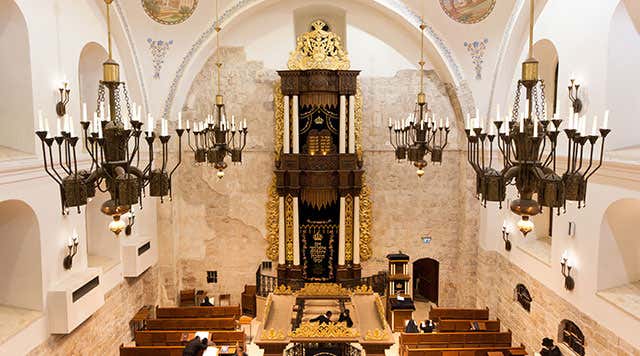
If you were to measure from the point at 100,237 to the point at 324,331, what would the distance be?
6238 millimetres

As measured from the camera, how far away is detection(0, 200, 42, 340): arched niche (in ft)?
30.1

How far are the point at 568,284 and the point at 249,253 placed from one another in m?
9.30

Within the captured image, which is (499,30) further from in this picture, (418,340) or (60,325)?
(60,325)

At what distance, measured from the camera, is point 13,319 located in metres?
8.77

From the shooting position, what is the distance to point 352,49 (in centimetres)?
1537

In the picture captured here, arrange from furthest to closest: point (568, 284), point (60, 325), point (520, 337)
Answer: point (520, 337)
point (568, 284)
point (60, 325)

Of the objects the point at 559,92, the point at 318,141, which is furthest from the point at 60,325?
the point at 559,92

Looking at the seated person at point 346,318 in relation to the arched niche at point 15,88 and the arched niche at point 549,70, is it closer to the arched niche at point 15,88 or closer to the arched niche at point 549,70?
the arched niche at point 549,70

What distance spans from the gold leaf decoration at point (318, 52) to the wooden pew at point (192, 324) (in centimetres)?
754

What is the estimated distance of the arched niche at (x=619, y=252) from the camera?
361 inches

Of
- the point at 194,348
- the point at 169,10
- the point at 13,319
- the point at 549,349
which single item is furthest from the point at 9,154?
the point at 549,349

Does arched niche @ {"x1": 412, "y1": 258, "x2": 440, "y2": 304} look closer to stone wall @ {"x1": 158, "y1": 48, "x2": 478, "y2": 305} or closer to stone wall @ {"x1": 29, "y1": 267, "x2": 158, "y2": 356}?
stone wall @ {"x1": 158, "y1": 48, "x2": 478, "y2": 305}

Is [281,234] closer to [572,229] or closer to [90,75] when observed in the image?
[90,75]

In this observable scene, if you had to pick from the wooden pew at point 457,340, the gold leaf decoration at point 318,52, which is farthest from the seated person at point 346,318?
the gold leaf decoration at point 318,52
